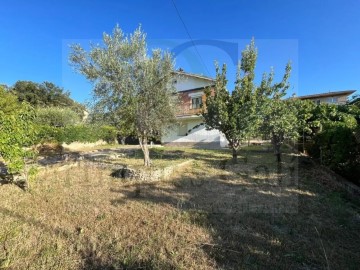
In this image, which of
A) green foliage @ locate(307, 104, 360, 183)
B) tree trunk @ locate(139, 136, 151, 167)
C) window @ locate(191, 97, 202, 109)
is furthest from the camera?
window @ locate(191, 97, 202, 109)

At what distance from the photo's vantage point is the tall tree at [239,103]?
1098 centimetres

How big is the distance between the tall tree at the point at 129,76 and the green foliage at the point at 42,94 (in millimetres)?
34406

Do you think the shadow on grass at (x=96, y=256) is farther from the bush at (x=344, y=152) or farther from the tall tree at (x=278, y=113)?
the tall tree at (x=278, y=113)

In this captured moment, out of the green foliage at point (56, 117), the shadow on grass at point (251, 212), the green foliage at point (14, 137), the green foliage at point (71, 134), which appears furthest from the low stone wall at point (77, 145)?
the shadow on grass at point (251, 212)

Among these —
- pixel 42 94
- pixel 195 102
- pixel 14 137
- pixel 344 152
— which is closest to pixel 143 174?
pixel 14 137

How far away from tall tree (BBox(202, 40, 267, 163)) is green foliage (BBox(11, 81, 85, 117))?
117 feet

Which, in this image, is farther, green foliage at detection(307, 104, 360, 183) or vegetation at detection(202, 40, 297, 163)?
vegetation at detection(202, 40, 297, 163)

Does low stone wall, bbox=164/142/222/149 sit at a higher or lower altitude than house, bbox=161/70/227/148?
lower

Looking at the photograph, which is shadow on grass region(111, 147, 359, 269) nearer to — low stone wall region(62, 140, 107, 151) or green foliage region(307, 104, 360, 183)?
green foliage region(307, 104, 360, 183)

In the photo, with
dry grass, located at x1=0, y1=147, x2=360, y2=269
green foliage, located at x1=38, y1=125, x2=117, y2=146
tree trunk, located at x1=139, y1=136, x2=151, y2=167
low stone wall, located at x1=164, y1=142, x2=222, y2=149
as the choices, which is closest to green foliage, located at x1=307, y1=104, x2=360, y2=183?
dry grass, located at x1=0, y1=147, x2=360, y2=269

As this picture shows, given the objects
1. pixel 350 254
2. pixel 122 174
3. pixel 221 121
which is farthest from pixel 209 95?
pixel 350 254

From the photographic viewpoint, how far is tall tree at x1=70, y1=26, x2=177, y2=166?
31.2ft

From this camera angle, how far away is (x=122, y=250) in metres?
3.83

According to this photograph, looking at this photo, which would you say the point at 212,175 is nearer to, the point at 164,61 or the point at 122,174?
the point at 122,174
